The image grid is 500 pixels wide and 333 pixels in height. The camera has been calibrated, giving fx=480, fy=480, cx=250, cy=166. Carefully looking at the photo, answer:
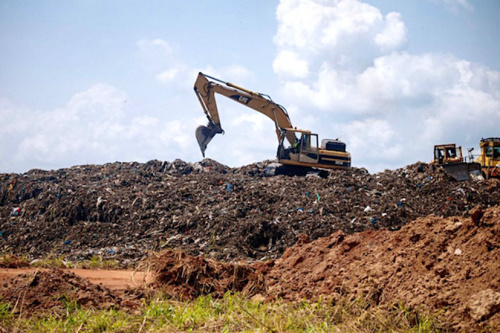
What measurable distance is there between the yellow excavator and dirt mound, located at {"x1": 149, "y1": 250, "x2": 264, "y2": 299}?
13.2 meters

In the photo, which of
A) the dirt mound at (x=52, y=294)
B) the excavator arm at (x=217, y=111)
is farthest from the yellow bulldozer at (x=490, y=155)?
the dirt mound at (x=52, y=294)

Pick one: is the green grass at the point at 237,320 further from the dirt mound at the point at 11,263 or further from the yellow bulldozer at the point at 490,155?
the yellow bulldozer at the point at 490,155

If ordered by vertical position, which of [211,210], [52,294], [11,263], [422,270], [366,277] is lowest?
[52,294]

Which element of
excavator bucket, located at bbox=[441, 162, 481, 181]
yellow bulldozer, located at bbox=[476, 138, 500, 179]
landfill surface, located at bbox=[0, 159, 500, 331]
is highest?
yellow bulldozer, located at bbox=[476, 138, 500, 179]

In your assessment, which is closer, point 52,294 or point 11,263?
point 52,294

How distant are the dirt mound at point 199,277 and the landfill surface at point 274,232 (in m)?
0.02

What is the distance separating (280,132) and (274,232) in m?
9.11

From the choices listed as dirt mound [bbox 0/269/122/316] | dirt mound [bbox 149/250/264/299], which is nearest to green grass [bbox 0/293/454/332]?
dirt mound [bbox 0/269/122/316]

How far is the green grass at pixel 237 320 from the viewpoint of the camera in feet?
14.5

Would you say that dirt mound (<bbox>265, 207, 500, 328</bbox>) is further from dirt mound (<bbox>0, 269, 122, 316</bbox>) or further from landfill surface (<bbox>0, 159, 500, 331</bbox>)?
dirt mound (<bbox>0, 269, 122, 316</bbox>)

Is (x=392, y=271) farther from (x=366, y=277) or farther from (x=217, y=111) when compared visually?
(x=217, y=111)

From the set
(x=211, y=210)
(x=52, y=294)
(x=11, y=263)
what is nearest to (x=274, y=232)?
(x=211, y=210)

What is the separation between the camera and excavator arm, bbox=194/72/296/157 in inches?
805

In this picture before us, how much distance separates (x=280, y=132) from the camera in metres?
20.5
